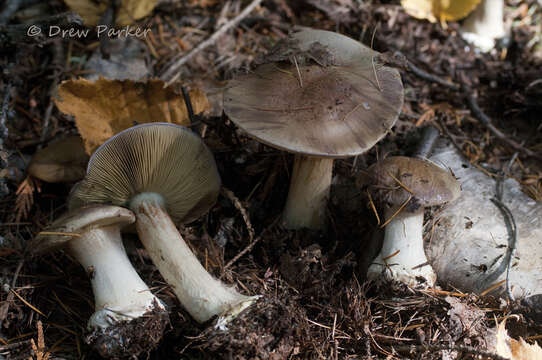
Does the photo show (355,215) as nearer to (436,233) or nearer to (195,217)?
(436,233)

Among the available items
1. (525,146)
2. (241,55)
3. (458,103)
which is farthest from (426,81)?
(241,55)

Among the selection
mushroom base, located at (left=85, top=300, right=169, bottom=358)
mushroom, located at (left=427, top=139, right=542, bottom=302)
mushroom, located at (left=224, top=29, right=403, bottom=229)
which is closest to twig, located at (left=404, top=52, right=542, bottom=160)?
mushroom, located at (left=427, top=139, right=542, bottom=302)

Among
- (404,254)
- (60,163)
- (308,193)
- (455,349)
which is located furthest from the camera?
(60,163)

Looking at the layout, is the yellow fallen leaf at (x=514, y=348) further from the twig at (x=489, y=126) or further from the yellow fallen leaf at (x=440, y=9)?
the yellow fallen leaf at (x=440, y=9)

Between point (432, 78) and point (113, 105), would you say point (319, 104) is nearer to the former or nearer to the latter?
point (113, 105)

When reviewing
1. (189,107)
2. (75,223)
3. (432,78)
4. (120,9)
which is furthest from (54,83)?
(432,78)
